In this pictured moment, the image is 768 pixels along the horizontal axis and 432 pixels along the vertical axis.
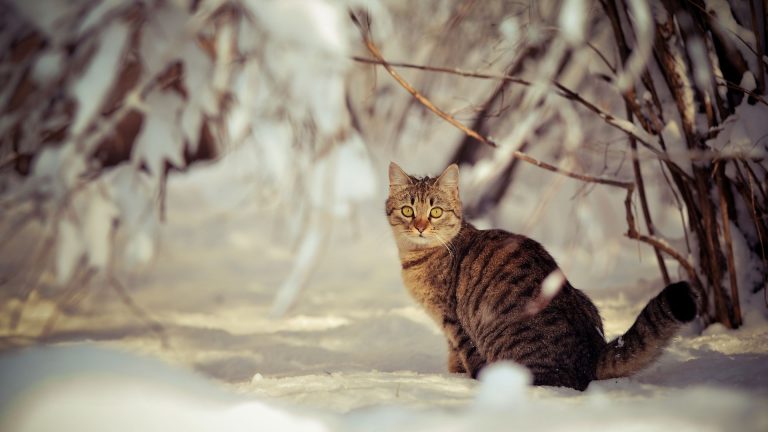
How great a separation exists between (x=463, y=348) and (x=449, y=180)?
66 centimetres

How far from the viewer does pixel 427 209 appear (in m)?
2.22

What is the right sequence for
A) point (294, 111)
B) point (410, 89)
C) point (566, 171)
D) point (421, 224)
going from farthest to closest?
point (421, 224) < point (294, 111) < point (566, 171) < point (410, 89)

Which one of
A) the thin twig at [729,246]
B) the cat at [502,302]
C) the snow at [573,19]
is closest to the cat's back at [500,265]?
the cat at [502,302]

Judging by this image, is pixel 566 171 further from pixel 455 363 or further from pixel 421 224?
pixel 455 363

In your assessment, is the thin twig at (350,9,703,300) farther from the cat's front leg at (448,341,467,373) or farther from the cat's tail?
the cat's front leg at (448,341,467,373)

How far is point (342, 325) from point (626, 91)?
1.54 metres

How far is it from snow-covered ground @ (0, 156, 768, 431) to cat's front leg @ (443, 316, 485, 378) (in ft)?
0.39

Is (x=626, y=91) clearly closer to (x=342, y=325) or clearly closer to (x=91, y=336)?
(x=342, y=325)

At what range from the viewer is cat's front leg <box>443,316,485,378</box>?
190 cm

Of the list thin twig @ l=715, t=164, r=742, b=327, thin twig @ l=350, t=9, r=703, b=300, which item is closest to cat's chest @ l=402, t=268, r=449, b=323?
thin twig @ l=350, t=9, r=703, b=300

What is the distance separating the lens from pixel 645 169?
334cm

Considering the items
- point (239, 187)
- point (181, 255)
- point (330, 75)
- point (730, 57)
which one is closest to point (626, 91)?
point (730, 57)

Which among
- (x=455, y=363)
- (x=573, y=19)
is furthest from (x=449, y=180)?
(x=573, y=19)

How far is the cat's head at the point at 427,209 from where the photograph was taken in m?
2.22
